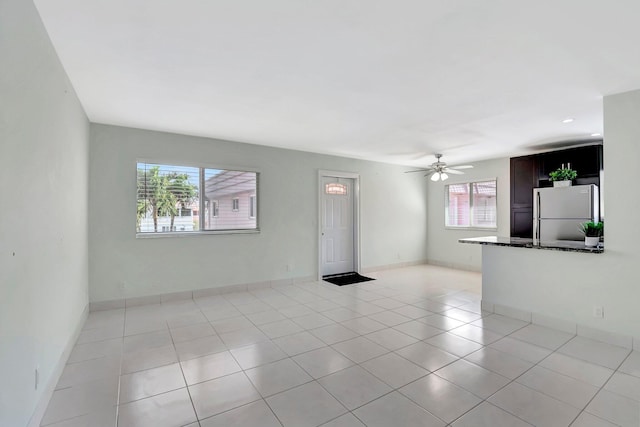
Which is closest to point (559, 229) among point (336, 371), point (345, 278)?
point (345, 278)

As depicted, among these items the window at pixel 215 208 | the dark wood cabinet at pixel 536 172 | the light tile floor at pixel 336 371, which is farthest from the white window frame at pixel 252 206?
the dark wood cabinet at pixel 536 172

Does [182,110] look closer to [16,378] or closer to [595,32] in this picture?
[16,378]

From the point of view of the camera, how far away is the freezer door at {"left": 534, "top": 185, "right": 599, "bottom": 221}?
416 centimetres

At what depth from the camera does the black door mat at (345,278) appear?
577cm

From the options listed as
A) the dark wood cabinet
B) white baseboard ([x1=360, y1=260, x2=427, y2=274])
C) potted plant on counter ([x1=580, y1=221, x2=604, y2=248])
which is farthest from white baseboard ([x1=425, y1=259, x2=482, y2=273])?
potted plant on counter ([x1=580, y1=221, x2=604, y2=248])

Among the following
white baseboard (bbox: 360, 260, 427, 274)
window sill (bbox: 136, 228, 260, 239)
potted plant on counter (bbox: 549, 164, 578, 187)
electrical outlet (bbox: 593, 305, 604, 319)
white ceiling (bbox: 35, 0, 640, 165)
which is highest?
→ white ceiling (bbox: 35, 0, 640, 165)

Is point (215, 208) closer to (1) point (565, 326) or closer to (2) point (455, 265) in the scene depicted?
(1) point (565, 326)

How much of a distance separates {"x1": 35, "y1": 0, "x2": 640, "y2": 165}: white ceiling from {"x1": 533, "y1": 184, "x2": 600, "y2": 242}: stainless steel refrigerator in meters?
0.90

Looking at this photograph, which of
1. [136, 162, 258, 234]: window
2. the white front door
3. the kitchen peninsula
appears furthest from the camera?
the white front door

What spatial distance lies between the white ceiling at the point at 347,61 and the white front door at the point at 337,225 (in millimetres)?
2229

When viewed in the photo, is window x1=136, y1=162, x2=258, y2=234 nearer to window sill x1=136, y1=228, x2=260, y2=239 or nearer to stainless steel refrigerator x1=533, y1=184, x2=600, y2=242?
window sill x1=136, y1=228, x2=260, y2=239

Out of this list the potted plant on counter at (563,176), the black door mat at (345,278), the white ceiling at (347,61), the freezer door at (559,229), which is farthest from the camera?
the black door mat at (345,278)

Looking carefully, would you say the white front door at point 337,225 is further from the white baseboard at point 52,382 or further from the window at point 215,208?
the white baseboard at point 52,382

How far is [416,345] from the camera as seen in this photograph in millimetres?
3031
